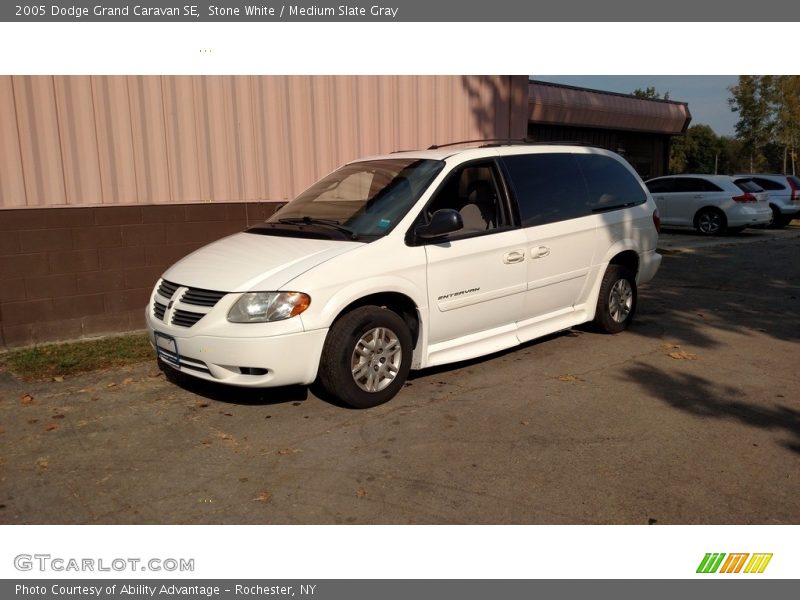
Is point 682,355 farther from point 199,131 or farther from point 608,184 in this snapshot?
point 199,131

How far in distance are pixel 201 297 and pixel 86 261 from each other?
2.98m

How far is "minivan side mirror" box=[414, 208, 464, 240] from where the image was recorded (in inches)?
205

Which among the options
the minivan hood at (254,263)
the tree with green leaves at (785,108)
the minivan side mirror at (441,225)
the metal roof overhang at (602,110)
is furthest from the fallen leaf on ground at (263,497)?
the tree with green leaves at (785,108)

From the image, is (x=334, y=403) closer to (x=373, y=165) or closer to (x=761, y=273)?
(x=373, y=165)

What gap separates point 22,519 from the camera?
3660 mm

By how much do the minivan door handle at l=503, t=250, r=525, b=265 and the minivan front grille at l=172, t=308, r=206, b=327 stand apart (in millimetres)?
2452

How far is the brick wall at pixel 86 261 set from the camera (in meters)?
6.85

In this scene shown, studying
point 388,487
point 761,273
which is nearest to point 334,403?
point 388,487

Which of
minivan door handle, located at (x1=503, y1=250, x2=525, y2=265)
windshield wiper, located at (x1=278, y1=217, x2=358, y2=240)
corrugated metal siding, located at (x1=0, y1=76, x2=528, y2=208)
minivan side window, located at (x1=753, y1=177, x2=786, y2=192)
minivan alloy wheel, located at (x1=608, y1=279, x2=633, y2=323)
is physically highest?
corrugated metal siding, located at (x1=0, y1=76, x2=528, y2=208)

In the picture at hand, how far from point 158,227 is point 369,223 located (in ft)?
10.9

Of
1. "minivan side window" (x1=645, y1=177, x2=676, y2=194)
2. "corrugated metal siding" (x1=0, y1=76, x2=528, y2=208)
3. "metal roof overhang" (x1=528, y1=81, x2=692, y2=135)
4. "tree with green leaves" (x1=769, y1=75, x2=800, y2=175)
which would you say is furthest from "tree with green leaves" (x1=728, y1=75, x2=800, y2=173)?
"corrugated metal siding" (x1=0, y1=76, x2=528, y2=208)

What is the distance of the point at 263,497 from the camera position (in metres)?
3.84

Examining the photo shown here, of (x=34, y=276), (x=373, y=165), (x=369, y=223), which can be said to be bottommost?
(x=34, y=276)

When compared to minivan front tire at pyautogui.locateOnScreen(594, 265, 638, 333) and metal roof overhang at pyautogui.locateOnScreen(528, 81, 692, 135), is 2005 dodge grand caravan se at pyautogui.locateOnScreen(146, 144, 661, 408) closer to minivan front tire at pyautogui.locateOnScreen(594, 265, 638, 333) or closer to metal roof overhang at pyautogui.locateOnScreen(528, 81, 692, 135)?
minivan front tire at pyautogui.locateOnScreen(594, 265, 638, 333)
